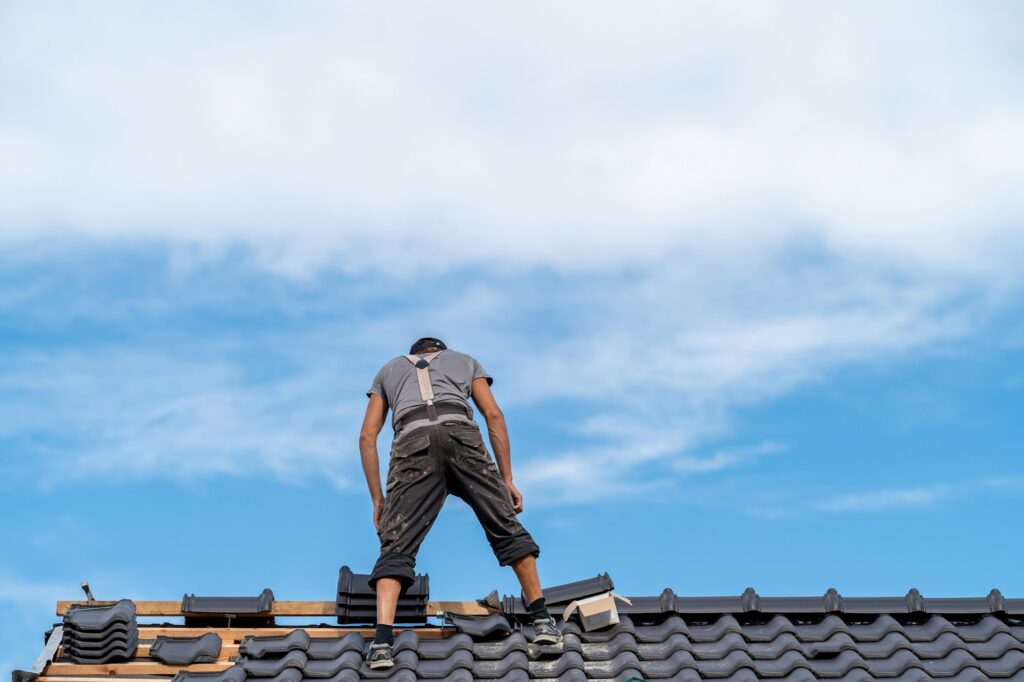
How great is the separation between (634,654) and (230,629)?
7.83 feet

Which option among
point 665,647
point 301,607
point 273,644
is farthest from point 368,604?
point 665,647

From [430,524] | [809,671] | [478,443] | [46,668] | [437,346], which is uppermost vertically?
[437,346]

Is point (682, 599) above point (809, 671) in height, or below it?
above

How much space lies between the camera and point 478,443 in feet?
22.6

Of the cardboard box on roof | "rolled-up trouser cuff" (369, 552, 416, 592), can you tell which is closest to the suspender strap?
"rolled-up trouser cuff" (369, 552, 416, 592)

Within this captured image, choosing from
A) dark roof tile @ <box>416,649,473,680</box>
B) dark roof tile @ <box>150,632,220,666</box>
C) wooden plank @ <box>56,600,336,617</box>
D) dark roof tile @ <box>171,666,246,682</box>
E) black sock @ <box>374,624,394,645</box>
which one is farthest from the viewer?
wooden plank @ <box>56,600,336,617</box>

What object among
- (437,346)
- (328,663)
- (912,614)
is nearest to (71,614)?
(328,663)

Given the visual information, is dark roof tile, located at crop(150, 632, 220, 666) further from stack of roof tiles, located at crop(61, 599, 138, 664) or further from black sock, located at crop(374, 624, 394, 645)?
black sock, located at crop(374, 624, 394, 645)

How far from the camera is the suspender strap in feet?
22.8

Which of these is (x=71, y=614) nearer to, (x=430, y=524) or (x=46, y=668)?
(x=46, y=668)

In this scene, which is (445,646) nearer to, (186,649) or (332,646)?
(332,646)

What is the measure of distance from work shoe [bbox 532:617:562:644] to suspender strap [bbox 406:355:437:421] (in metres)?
1.35

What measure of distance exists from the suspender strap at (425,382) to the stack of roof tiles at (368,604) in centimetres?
101

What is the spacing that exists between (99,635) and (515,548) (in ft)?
7.66
